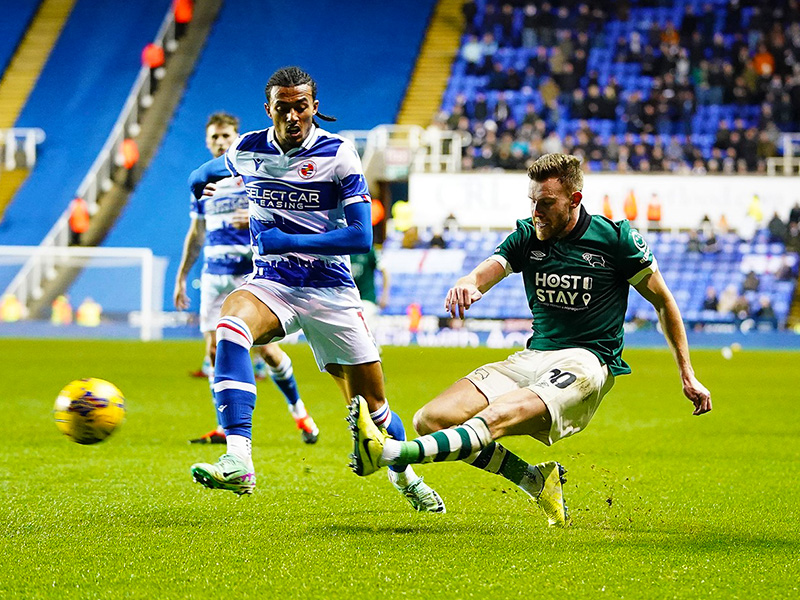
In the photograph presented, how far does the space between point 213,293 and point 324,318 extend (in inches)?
137

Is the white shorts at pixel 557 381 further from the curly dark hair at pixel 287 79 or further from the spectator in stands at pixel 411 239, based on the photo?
the spectator in stands at pixel 411 239

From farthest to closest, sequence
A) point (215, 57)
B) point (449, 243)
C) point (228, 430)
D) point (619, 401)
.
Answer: point (215, 57), point (449, 243), point (619, 401), point (228, 430)

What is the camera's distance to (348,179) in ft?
18.6

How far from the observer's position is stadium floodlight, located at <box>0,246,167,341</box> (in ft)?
81.7

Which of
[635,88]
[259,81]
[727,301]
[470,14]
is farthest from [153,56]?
[727,301]

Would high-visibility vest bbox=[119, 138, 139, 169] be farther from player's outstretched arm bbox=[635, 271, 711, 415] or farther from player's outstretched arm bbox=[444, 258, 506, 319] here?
player's outstretched arm bbox=[635, 271, 711, 415]

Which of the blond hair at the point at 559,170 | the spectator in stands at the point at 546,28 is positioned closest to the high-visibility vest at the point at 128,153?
the spectator in stands at the point at 546,28

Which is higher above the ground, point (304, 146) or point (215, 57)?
point (215, 57)

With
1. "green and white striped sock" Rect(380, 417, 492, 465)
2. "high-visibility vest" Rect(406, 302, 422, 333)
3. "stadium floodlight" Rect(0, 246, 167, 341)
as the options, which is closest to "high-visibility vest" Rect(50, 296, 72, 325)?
"stadium floodlight" Rect(0, 246, 167, 341)

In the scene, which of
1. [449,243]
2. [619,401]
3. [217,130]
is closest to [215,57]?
[449,243]

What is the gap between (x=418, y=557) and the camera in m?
4.52

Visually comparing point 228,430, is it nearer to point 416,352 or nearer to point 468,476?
point 468,476

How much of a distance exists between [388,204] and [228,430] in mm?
26980

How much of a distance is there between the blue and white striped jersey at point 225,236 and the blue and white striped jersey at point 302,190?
3.08m
